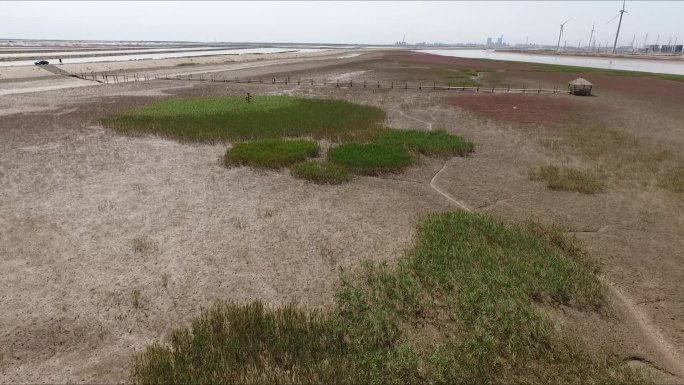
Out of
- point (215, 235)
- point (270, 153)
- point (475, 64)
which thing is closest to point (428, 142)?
point (270, 153)

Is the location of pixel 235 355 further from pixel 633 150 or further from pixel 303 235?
pixel 633 150

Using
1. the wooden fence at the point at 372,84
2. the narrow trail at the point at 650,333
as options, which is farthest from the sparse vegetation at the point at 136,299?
the wooden fence at the point at 372,84

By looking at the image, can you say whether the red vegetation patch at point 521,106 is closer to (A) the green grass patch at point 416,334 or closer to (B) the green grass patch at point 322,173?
(B) the green grass patch at point 322,173

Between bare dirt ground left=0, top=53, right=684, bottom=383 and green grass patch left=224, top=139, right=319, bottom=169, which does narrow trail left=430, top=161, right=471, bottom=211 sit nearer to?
bare dirt ground left=0, top=53, right=684, bottom=383

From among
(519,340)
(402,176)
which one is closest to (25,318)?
(519,340)

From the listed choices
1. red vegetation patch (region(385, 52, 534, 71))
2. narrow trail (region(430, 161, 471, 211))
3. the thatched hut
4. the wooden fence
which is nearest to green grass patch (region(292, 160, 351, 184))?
narrow trail (region(430, 161, 471, 211))
